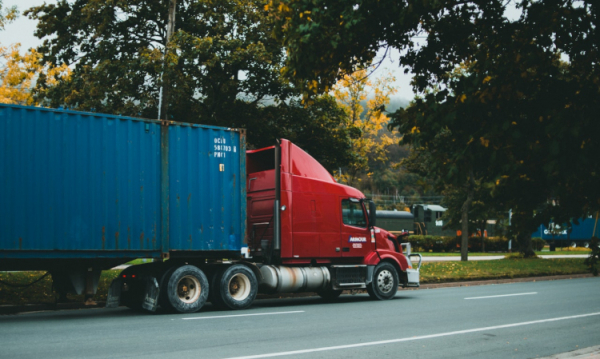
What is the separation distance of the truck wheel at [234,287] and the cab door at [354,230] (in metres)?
2.72

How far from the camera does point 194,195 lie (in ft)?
39.9

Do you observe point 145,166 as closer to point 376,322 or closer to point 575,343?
point 376,322

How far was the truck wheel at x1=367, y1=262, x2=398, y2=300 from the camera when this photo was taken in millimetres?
14641

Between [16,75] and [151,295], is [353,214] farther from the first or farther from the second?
[16,75]

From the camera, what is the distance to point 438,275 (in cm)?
2077

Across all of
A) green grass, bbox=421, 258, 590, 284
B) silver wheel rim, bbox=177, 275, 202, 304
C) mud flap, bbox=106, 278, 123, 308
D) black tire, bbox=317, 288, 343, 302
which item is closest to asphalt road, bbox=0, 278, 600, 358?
mud flap, bbox=106, 278, 123, 308

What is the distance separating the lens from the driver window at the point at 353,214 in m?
14.5

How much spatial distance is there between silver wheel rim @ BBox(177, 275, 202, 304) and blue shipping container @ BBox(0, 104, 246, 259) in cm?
61

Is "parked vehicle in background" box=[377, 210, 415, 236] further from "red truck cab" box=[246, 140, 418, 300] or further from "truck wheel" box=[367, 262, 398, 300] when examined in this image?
"red truck cab" box=[246, 140, 418, 300]

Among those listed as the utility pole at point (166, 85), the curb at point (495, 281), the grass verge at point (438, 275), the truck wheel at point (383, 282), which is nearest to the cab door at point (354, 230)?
the truck wheel at point (383, 282)

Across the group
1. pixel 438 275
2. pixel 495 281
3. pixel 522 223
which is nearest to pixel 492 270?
pixel 495 281

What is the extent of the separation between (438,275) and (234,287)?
1031 cm

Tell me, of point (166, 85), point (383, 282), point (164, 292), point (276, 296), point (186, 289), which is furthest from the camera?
point (166, 85)

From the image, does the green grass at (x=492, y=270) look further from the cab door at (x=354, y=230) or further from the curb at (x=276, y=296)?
the cab door at (x=354, y=230)
